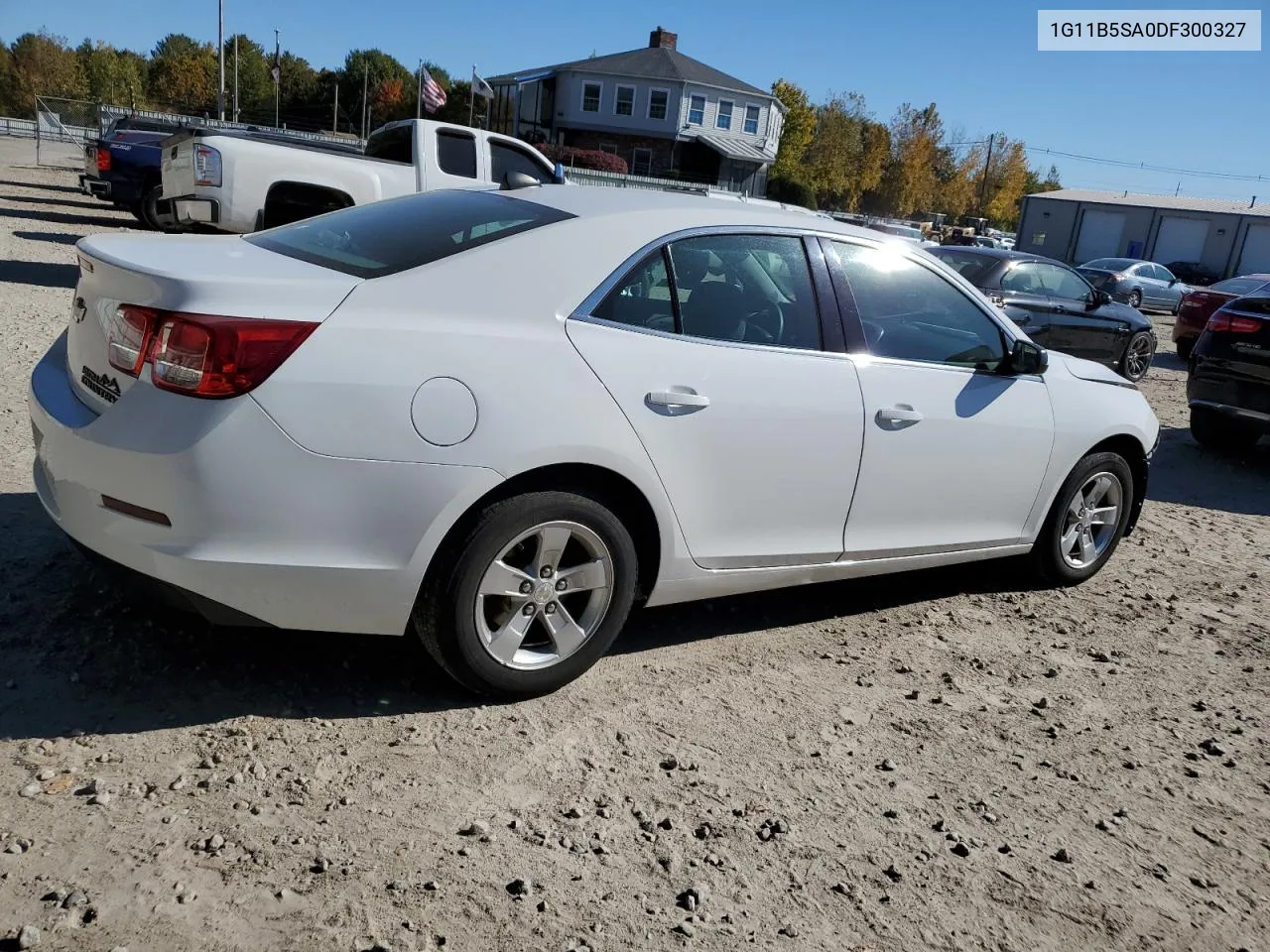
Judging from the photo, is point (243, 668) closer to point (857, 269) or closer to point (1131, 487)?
point (857, 269)

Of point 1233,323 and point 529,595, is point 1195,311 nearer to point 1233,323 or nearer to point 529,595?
point 1233,323

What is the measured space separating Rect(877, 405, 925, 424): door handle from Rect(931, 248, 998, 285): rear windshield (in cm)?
744

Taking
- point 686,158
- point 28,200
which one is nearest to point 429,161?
point 28,200

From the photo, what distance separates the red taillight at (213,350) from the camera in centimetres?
284

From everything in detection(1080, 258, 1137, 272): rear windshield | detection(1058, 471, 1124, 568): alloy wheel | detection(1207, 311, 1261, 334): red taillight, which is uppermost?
detection(1207, 311, 1261, 334): red taillight

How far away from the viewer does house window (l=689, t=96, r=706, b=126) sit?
192ft

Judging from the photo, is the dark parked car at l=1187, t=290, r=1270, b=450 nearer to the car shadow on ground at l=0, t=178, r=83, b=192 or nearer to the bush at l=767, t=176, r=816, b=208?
the car shadow on ground at l=0, t=178, r=83, b=192

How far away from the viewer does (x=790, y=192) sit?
64312 mm

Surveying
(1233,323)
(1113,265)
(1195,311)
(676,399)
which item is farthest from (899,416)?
(1113,265)

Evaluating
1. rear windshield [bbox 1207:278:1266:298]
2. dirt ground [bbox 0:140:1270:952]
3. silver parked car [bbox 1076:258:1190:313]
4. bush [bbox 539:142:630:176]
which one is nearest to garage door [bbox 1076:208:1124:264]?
bush [bbox 539:142:630:176]

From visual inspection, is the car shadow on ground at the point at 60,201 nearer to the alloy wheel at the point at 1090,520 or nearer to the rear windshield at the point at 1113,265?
the alloy wheel at the point at 1090,520

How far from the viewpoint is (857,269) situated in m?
4.20

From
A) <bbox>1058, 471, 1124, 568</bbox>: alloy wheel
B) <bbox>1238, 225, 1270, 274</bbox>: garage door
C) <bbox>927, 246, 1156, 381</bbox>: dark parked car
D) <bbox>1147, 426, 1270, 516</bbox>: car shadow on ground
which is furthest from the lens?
<bbox>1238, 225, 1270, 274</bbox>: garage door

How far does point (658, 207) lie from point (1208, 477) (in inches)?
267
